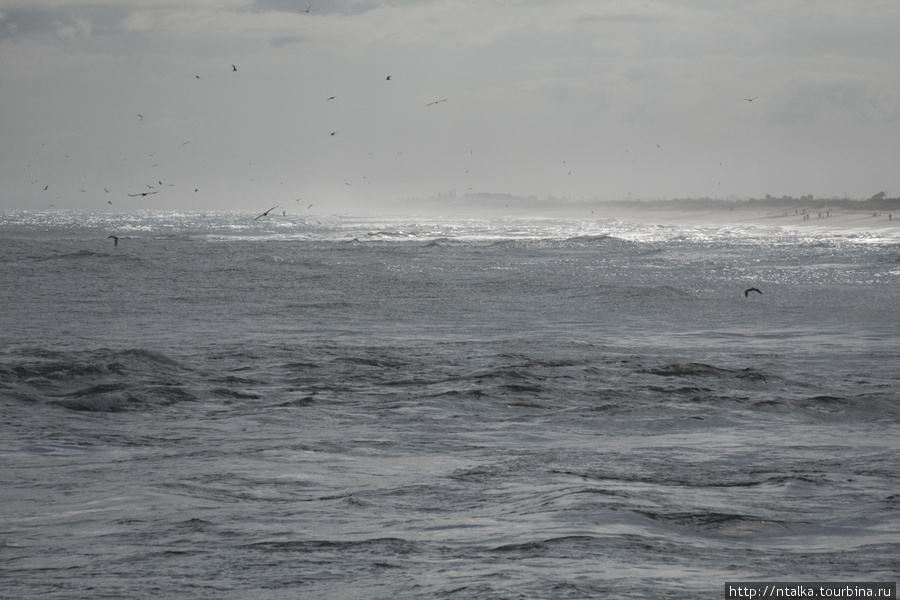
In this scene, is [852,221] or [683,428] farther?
[852,221]

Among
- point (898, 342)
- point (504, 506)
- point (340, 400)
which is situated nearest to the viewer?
point (504, 506)

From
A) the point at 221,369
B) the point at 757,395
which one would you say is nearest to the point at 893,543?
the point at 757,395

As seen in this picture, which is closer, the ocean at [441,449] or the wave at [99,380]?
the ocean at [441,449]

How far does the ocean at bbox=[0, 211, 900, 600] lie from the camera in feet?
22.7

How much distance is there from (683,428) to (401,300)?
16.9 meters

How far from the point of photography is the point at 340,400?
1365 centimetres

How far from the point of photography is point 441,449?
35.3 feet

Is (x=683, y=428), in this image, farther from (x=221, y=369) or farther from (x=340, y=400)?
(x=221, y=369)

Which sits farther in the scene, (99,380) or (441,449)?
(99,380)

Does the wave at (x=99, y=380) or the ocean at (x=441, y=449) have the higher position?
the wave at (x=99, y=380)

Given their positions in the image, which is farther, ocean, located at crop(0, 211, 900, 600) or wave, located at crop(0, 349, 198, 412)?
wave, located at crop(0, 349, 198, 412)

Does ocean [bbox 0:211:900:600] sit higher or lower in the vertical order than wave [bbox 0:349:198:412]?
lower

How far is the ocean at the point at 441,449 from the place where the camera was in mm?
6906

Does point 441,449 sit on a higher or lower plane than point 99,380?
lower
